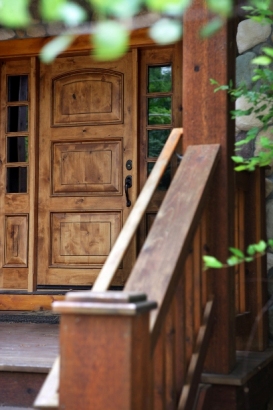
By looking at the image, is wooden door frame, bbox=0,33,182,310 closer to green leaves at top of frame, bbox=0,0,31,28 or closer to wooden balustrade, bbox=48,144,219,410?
wooden balustrade, bbox=48,144,219,410

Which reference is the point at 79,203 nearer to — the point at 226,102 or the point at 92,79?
the point at 92,79

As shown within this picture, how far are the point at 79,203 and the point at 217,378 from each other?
7.52 feet

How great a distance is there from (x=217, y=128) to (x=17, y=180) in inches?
95.3

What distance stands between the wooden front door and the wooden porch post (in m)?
1.75

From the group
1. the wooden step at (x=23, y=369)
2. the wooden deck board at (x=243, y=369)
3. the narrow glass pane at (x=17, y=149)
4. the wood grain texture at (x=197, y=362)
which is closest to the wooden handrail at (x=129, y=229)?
the wood grain texture at (x=197, y=362)

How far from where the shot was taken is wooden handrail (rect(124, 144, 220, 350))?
2021 mm

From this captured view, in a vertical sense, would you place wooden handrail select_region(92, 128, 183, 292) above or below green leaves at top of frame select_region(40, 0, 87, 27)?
below

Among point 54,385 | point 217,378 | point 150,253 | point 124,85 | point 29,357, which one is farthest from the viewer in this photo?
point 124,85

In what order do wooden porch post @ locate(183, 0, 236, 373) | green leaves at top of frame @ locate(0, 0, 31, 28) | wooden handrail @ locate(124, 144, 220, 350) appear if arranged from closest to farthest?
green leaves at top of frame @ locate(0, 0, 31, 28) < wooden handrail @ locate(124, 144, 220, 350) < wooden porch post @ locate(183, 0, 236, 373)

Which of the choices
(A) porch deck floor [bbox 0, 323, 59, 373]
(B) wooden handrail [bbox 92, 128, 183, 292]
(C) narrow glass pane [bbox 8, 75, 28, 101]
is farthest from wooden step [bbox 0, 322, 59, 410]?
(C) narrow glass pane [bbox 8, 75, 28, 101]

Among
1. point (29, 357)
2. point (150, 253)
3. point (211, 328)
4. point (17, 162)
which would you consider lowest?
point (29, 357)

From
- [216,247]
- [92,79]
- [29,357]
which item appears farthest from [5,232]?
[216,247]

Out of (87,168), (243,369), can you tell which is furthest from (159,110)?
(243,369)

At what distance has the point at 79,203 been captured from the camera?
15.3ft
